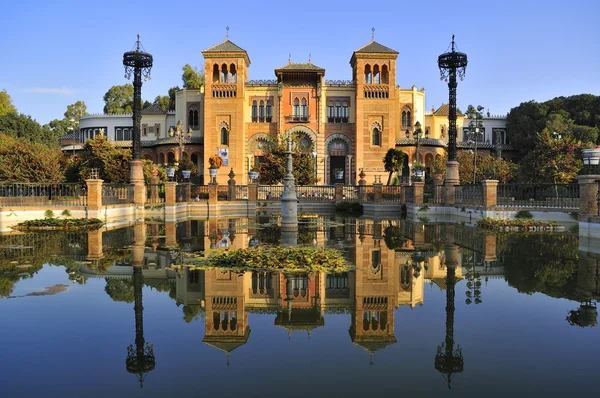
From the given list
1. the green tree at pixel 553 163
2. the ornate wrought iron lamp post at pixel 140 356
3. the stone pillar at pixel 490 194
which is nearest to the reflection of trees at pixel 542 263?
the stone pillar at pixel 490 194

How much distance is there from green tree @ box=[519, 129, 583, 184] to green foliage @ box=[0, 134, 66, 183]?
100.0 ft

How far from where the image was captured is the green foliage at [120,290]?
8133 mm

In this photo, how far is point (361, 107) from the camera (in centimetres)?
5109

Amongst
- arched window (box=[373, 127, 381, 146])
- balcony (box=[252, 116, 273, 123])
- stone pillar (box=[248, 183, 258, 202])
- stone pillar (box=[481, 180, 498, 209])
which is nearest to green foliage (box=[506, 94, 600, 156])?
→ arched window (box=[373, 127, 381, 146])

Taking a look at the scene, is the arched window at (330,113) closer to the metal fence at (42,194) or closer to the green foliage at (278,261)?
the metal fence at (42,194)

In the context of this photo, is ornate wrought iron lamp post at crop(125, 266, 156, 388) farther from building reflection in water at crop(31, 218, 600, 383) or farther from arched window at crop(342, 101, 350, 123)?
arched window at crop(342, 101, 350, 123)

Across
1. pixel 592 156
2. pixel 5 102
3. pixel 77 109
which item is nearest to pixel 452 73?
pixel 592 156

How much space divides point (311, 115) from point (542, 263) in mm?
41740

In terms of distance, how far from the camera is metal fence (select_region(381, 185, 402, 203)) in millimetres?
33953

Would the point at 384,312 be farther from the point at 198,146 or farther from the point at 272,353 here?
the point at 198,146

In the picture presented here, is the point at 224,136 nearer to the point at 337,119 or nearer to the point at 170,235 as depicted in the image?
the point at 337,119

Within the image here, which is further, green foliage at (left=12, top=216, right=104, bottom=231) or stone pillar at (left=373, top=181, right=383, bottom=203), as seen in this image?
stone pillar at (left=373, top=181, right=383, bottom=203)

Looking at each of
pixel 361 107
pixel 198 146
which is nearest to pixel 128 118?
pixel 198 146

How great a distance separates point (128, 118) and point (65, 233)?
44398mm
